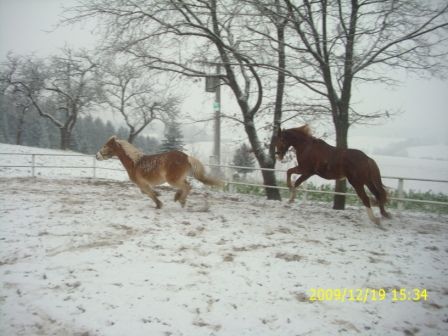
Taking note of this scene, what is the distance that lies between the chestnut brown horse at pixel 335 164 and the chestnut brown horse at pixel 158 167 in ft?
6.24

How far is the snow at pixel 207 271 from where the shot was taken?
3293 millimetres

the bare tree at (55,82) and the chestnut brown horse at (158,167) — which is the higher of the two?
the bare tree at (55,82)

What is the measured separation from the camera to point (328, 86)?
312 inches

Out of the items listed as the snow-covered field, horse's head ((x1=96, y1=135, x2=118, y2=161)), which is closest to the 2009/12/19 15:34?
the snow-covered field

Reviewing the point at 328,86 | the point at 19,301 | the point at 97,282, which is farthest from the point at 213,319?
the point at 328,86

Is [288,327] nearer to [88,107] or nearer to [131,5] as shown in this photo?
[131,5]

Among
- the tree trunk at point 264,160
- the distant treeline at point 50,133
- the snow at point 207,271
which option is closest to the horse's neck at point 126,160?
the snow at point 207,271

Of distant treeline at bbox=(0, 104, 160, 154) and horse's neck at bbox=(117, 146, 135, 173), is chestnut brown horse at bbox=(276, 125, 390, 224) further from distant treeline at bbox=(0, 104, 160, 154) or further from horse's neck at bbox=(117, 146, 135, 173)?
distant treeline at bbox=(0, 104, 160, 154)

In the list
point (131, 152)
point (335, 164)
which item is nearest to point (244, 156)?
point (131, 152)

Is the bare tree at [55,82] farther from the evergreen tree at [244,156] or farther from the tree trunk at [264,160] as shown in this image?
the tree trunk at [264,160]

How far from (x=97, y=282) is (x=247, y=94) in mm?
7123

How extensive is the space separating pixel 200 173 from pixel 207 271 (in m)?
Answer: 3.27

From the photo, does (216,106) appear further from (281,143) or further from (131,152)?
(131,152)

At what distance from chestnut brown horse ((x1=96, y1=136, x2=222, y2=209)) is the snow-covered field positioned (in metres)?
0.67
